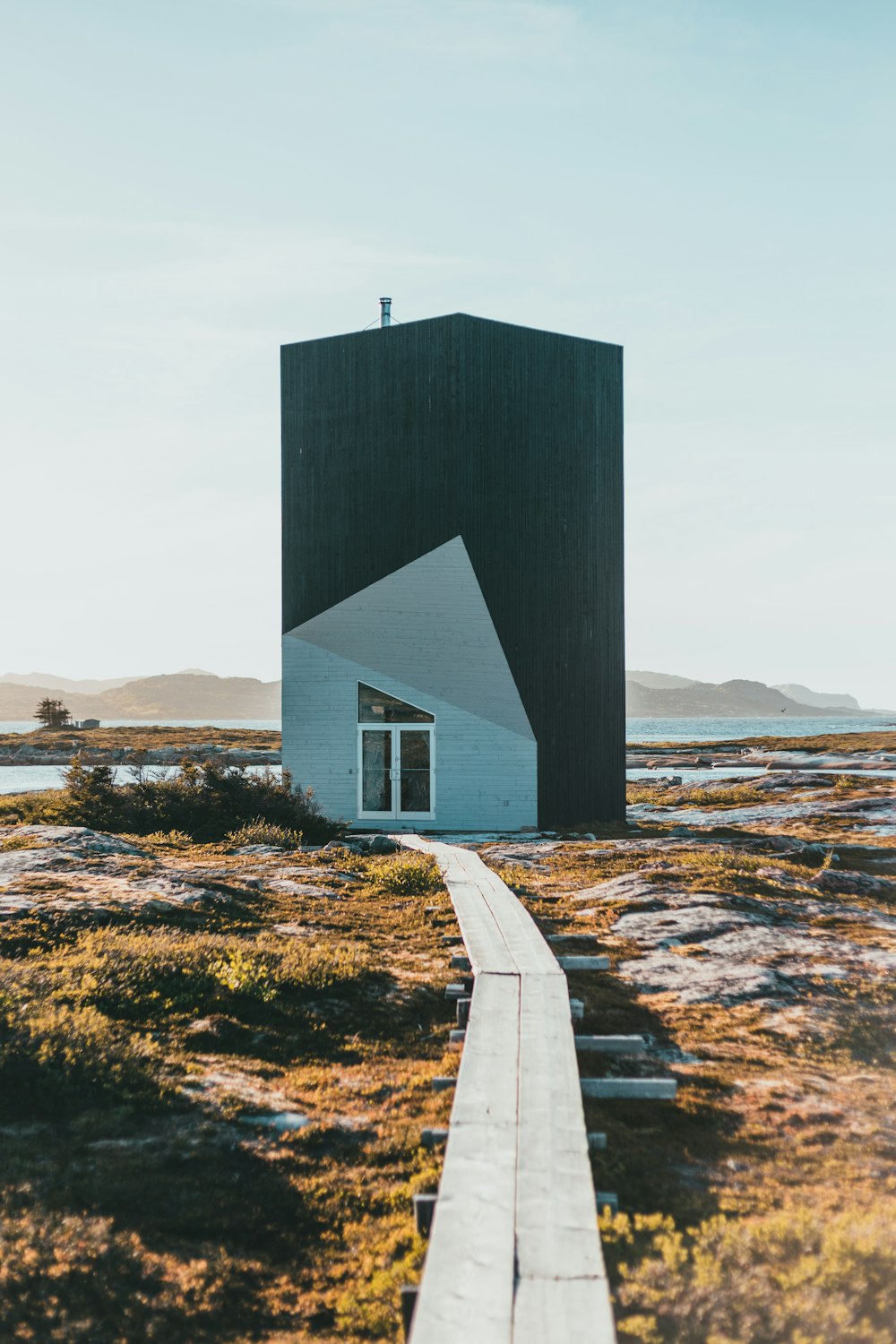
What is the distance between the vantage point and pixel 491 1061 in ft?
19.0

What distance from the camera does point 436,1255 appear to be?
3.77m

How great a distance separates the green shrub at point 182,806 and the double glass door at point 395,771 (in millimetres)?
2732

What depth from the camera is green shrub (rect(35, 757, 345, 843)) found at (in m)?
18.9

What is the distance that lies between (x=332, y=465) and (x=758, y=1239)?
2174 centimetres

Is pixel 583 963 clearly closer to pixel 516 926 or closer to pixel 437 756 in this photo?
pixel 516 926

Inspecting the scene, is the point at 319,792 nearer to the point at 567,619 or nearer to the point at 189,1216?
the point at 567,619

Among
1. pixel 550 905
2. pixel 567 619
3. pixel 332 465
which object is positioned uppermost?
pixel 332 465

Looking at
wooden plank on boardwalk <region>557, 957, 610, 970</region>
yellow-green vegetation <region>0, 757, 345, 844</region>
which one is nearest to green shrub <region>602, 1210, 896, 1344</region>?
wooden plank on boardwalk <region>557, 957, 610, 970</region>

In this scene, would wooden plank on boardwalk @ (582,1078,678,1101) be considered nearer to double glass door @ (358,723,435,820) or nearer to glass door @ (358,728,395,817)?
double glass door @ (358,723,435,820)

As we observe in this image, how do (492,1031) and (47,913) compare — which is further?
(47,913)

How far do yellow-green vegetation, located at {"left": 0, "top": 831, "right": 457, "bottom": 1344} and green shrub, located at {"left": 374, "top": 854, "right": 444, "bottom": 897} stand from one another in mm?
2723

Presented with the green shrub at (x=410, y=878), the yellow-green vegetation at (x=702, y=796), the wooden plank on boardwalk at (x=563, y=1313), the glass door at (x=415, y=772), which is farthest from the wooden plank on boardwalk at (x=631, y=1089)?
the yellow-green vegetation at (x=702, y=796)

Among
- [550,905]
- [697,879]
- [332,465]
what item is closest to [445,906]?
[550,905]

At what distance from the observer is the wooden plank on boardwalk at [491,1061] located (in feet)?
16.6
